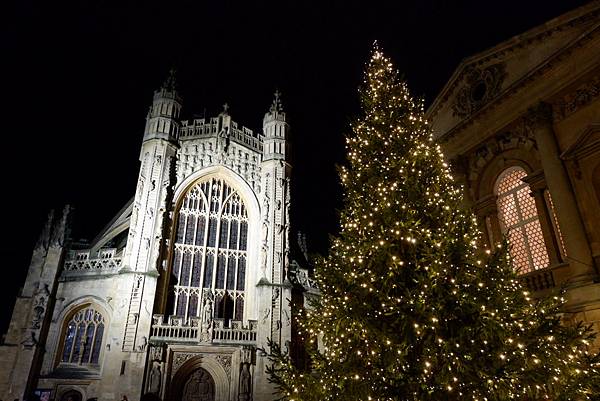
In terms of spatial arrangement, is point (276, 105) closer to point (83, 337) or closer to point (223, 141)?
point (223, 141)

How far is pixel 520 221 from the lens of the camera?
12820mm

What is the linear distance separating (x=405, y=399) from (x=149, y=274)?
13182 mm

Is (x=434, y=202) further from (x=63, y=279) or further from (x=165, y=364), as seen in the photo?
(x=63, y=279)

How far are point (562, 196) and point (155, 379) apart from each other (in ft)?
51.6

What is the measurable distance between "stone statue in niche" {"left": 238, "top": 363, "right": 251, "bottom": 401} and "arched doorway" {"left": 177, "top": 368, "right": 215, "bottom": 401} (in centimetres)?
133

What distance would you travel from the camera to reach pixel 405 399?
666cm

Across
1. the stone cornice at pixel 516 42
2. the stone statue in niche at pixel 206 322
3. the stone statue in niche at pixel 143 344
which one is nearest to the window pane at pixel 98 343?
the stone statue in niche at pixel 143 344

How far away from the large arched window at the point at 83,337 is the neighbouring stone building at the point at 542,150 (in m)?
16.3

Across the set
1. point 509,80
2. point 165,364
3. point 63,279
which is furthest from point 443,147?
point 63,279

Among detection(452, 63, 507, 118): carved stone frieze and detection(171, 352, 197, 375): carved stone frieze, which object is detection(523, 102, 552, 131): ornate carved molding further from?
detection(171, 352, 197, 375): carved stone frieze

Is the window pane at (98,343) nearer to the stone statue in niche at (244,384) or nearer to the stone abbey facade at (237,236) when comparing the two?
the stone abbey facade at (237,236)

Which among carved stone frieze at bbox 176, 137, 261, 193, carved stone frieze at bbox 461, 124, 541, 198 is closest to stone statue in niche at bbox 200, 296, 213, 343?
carved stone frieze at bbox 176, 137, 261, 193

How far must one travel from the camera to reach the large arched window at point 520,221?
12.1 meters

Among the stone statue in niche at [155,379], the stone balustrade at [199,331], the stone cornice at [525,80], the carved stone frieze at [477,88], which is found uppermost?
the carved stone frieze at [477,88]
